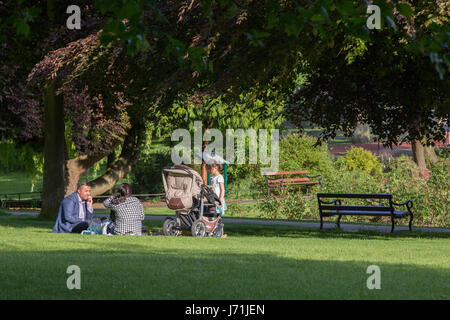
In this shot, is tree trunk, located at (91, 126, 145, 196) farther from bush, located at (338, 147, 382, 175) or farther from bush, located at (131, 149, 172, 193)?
bush, located at (338, 147, 382, 175)

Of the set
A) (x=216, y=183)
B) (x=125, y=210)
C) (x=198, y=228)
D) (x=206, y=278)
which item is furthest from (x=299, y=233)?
(x=206, y=278)

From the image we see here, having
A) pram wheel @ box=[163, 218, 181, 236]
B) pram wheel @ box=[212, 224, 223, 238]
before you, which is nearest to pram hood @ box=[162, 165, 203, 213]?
pram wheel @ box=[163, 218, 181, 236]

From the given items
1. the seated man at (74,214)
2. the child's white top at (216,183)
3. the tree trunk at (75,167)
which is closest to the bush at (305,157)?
the tree trunk at (75,167)

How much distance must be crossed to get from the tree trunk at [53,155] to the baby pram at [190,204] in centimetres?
661

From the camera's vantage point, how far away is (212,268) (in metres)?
8.43

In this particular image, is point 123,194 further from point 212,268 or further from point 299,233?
point 212,268

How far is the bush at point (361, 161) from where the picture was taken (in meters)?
38.6

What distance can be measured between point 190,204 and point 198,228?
50 centimetres

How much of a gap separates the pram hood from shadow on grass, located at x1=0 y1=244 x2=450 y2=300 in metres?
4.46

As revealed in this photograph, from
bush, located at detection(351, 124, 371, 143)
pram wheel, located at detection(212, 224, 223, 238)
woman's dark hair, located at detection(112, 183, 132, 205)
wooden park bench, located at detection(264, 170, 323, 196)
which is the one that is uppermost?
bush, located at detection(351, 124, 371, 143)

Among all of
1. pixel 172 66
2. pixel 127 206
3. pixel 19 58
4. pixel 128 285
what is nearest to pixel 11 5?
pixel 19 58

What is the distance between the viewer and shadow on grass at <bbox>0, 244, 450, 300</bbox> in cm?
689

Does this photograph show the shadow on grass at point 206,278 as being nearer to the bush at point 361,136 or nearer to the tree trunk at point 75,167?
the tree trunk at point 75,167

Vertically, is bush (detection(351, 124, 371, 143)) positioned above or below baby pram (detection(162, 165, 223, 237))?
above
